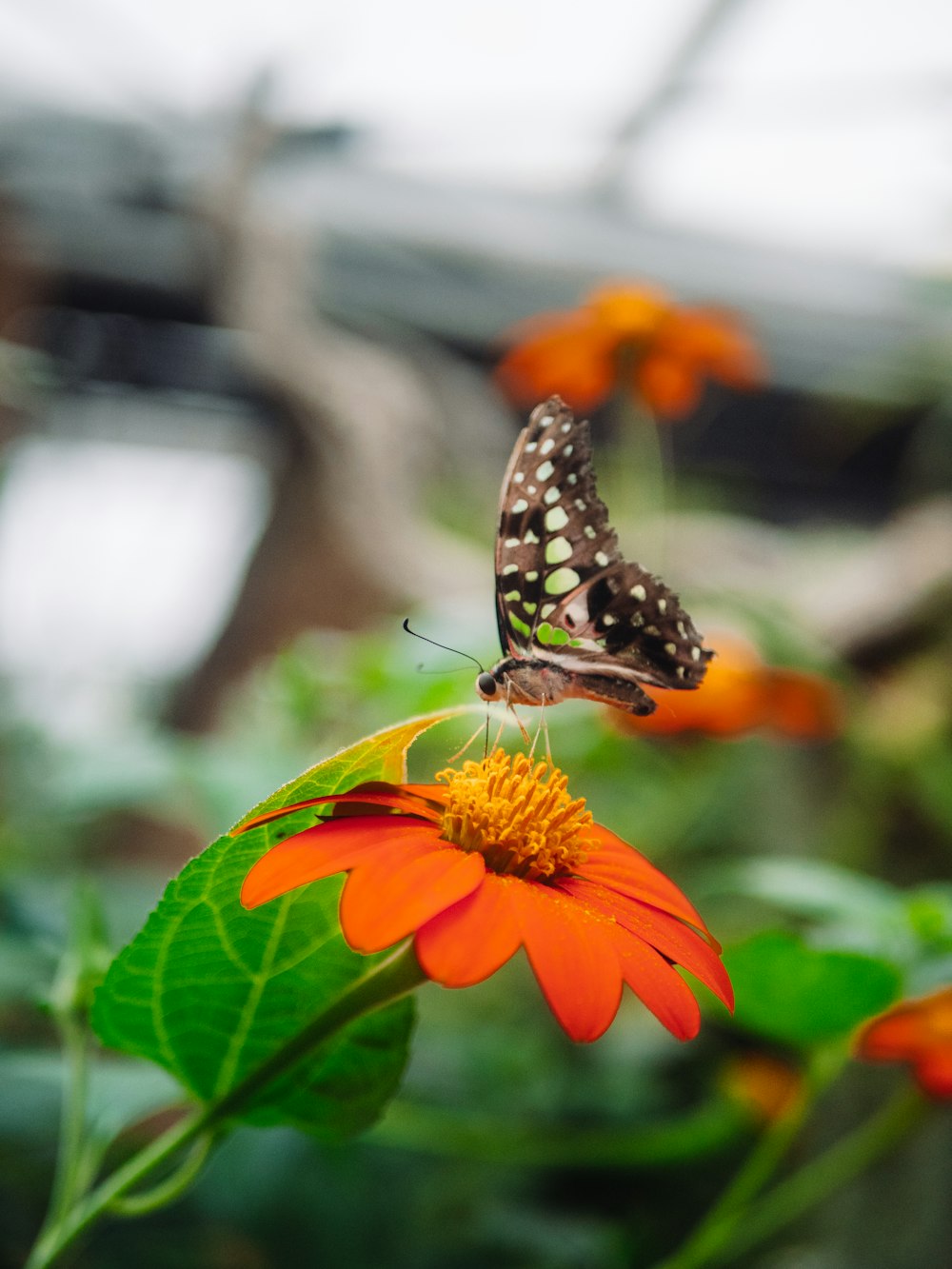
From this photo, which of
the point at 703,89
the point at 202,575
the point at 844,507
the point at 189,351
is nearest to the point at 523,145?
the point at 703,89

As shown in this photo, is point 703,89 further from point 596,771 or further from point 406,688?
point 406,688

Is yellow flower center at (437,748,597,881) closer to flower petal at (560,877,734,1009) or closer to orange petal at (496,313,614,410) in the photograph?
flower petal at (560,877,734,1009)

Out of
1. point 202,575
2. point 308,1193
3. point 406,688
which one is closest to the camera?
point 406,688

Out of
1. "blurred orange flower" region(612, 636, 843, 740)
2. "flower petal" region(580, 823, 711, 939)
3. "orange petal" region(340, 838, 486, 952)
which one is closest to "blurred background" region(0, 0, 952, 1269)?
"blurred orange flower" region(612, 636, 843, 740)

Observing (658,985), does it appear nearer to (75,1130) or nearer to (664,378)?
(75,1130)

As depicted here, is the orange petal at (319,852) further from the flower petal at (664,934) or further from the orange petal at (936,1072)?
the orange petal at (936,1072)

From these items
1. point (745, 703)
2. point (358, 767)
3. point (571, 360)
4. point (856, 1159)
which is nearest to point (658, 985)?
point (358, 767)
